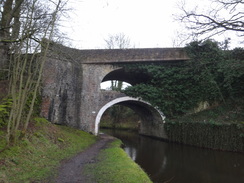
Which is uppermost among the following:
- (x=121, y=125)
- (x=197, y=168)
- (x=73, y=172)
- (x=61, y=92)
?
(x=61, y=92)

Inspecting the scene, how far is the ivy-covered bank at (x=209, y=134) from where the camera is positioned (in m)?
11.5

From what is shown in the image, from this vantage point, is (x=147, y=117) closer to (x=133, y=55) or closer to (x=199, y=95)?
(x=199, y=95)

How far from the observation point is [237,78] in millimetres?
14219

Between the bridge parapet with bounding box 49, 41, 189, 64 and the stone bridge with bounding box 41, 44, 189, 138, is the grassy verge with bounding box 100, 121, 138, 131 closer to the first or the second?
the stone bridge with bounding box 41, 44, 189, 138

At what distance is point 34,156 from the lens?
618 cm

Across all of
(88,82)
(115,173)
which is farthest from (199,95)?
(115,173)

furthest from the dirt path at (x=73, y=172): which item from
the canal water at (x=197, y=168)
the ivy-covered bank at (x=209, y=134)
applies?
the ivy-covered bank at (x=209, y=134)

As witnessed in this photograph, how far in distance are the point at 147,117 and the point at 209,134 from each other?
7847 millimetres

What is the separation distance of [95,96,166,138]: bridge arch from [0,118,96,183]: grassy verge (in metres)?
6.73

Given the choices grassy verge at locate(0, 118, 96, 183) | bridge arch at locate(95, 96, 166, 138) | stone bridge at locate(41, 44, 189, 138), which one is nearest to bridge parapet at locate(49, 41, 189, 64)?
stone bridge at locate(41, 44, 189, 138)

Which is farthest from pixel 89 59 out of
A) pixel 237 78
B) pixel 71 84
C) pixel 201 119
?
pixel 237 78

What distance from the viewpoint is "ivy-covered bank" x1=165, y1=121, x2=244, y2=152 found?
11477 millimetres

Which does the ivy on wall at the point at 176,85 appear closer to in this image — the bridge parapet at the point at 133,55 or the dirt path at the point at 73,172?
the bridge parapet at the point at 133,55

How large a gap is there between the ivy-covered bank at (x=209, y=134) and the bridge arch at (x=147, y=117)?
1473 mm
